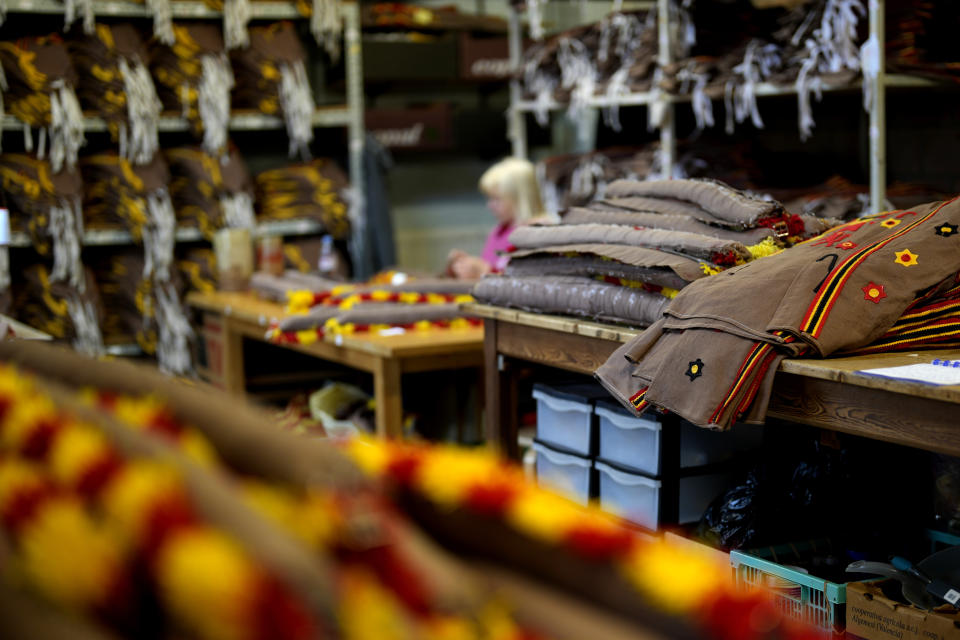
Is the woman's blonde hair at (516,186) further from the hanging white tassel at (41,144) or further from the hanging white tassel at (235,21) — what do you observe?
the hanging white tassel at (41,144)


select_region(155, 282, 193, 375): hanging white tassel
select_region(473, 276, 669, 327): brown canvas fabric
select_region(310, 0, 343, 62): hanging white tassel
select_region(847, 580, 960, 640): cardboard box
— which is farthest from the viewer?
select_region(310, 0, 343, 62): hanging white tassel

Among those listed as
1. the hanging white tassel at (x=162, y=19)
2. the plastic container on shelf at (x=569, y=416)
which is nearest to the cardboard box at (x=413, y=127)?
the hanging white tassel at (x=162, y=19)

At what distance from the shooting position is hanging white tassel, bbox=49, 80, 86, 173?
5023 millimetres

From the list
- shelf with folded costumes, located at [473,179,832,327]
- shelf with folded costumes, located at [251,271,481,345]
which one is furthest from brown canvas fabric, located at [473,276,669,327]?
shelf with folded costumes, located at [251,271,481,345]

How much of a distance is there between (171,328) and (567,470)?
10.2 ft

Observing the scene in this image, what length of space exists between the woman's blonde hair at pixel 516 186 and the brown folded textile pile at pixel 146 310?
182 cm

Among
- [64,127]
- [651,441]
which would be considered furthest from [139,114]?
[651,441]

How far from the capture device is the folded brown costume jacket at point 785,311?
6.85ft

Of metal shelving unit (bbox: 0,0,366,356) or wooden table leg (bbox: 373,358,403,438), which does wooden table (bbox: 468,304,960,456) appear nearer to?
wooden table leg (bbox: 373,358,403,438)

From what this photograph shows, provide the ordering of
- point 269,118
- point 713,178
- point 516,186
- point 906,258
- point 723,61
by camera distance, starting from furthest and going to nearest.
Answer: point 269,118 → point 516,186 → point 723,61 → point 713,178 → point 906,258

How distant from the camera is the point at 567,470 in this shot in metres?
3.05

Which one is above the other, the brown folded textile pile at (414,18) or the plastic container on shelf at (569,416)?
the brown folded textile pile at (414,18)

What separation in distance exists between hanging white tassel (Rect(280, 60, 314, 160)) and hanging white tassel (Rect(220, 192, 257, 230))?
0.37 meters

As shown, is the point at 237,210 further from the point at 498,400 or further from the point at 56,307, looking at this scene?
the point at 498,400
